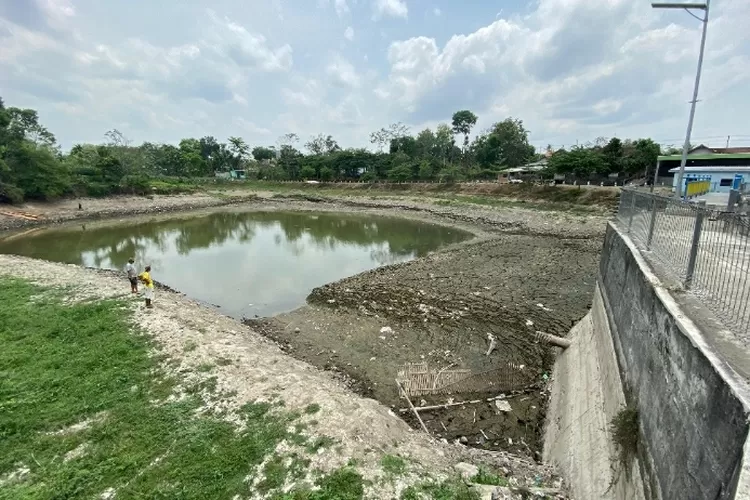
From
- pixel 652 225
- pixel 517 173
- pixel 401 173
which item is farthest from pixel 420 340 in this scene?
pixel 401 173

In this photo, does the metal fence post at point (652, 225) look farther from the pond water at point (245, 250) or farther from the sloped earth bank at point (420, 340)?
the pond water at point (245, 250)

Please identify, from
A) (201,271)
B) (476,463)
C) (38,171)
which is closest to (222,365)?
(476,463)

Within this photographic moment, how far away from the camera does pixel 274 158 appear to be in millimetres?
95062

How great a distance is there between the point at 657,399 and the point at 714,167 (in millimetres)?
30076

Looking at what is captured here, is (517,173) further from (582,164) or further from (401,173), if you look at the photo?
(401,173)

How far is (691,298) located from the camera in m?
5.02

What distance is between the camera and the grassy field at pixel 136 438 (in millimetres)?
5043

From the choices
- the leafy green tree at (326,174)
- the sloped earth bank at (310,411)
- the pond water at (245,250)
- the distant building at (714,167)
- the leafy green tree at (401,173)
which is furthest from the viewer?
the leafy green tree at (326,174)

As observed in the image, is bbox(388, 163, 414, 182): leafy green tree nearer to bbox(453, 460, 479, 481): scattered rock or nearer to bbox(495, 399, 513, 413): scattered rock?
bbox(495, 399, 513, 413): scattered rock

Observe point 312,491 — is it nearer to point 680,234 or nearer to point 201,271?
point 680,234

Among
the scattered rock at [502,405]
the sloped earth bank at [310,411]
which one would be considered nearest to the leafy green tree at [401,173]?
the sloped earth bank at [310,411]

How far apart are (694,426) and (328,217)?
4006 cm

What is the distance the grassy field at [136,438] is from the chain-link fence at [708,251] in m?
4.12

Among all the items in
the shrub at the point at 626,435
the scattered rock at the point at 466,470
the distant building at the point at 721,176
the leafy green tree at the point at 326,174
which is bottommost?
the scattered rock at the point at 466,470
